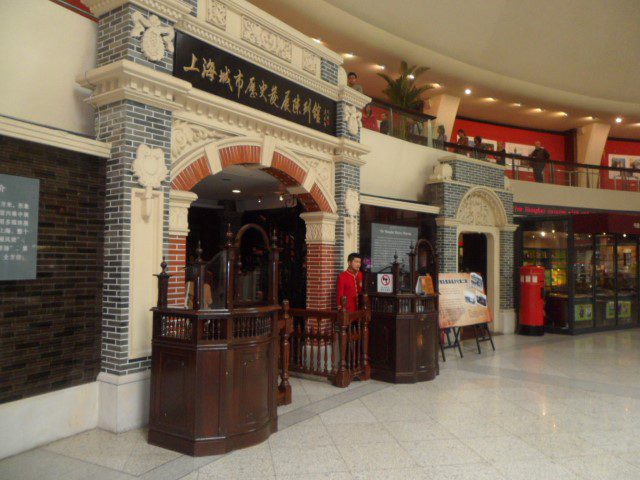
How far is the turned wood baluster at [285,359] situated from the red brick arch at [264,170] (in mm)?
1851

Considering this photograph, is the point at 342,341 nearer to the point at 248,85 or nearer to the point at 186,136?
the point at 186,136

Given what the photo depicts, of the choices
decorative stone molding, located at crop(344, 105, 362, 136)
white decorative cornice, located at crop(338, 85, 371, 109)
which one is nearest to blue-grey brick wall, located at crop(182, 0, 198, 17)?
white decorative cornice, located at crop(338, 85, 371, 109)

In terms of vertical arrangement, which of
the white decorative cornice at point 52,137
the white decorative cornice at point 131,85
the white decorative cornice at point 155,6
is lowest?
the white decorative cornice at point 52,137

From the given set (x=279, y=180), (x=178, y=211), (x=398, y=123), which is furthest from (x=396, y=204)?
(x=178, y=211)

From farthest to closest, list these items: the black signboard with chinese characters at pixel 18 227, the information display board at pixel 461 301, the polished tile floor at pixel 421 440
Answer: the information display board at pixel 461 301
the black signboard with chinese characters at pixel 18 227
the polished tile floor at pixel 421 440

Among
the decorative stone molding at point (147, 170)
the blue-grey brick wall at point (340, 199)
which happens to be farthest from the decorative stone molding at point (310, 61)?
the decorative stone molding at point (147, 170)

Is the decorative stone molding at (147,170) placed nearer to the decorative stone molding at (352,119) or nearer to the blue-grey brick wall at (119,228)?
the blue-grey brick wall at (119,228)

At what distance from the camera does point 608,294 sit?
502 inches

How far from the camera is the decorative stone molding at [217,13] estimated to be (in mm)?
5887

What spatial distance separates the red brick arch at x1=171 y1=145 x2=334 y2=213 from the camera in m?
5.69

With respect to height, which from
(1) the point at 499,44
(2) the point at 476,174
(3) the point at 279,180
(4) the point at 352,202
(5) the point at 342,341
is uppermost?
(1) the point at 499,44

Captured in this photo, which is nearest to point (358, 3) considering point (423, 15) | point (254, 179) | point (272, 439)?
point (423, 15)

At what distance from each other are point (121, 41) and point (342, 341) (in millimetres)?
4341

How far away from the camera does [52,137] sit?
4535 mm
